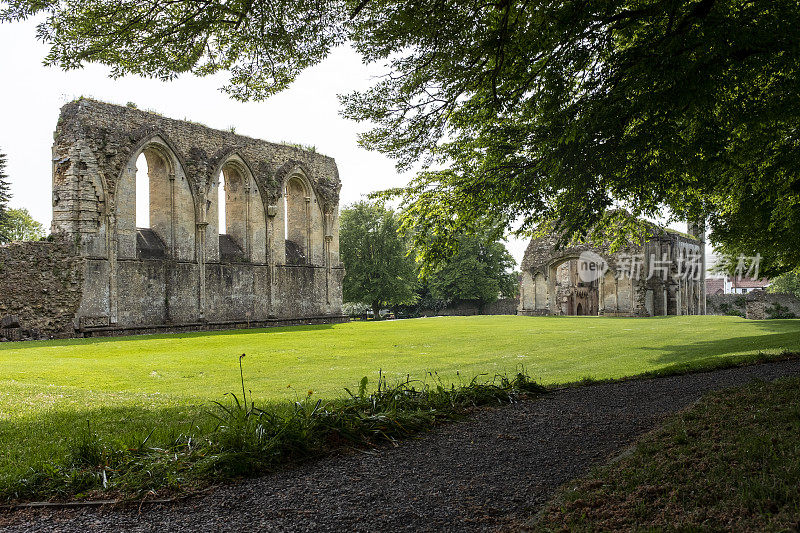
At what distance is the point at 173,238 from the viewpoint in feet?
86.0

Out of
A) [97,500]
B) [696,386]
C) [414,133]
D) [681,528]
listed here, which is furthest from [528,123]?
[97,500]

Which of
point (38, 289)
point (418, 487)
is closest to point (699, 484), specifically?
point (418, 487)

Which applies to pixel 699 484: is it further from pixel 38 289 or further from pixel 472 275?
pixel 472 275

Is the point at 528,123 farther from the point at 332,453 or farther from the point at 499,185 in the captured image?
the point at 332,453

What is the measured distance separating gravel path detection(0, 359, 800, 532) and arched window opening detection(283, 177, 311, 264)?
91.9 ft

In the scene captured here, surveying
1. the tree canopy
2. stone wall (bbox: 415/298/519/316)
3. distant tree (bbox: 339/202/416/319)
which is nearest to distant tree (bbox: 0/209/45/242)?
distant tree (bbox: 339/202/416/319)

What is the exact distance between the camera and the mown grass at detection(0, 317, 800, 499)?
459cm

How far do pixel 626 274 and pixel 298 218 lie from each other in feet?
70.6

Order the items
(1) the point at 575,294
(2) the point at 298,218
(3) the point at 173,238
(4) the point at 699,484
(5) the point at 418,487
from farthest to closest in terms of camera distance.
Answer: (1) the point at 575,294 → (2) the point at 298,218 → (3) the point at 173,238 → (5) the point at 418,487 → (4) the point at 699,484

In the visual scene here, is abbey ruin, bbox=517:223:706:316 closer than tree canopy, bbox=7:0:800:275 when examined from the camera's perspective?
No

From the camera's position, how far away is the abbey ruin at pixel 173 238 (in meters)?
22.4

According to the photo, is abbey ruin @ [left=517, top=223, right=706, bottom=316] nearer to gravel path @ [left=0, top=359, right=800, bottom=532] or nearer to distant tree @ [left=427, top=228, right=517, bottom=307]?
distant tree @ [left=427, top=228, right=517, bottom=307]

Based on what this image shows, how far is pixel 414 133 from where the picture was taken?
858cm

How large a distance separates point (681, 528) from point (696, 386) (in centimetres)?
564
